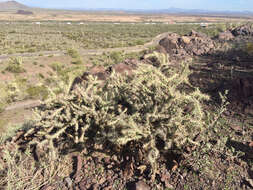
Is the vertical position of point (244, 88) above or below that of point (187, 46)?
below

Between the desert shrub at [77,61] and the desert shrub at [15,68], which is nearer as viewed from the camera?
the desert shrub at [15,68]

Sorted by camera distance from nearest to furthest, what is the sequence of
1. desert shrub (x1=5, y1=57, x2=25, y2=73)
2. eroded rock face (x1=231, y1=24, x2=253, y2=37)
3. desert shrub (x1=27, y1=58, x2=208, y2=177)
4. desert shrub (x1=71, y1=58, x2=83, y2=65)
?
desert shrub (x1=27, y1=58, x2=208, y2=177), desert shrub (x1=5, y1=57, x2=25, y2=73), desert shrub (x1=71, y1=58, x2=83, y2=65), eroded rock face (x1=231, y1=24, x2=253, y2=37)

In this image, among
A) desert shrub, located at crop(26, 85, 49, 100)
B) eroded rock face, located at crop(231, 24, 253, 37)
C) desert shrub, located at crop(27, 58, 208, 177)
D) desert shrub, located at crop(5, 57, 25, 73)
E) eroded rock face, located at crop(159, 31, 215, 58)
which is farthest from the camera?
eroded rock face, located at crop(231, 24, 253, 37)

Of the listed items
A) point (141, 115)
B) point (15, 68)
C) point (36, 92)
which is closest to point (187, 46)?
point (36, 92)

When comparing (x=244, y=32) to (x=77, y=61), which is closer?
(x=77, y=61)

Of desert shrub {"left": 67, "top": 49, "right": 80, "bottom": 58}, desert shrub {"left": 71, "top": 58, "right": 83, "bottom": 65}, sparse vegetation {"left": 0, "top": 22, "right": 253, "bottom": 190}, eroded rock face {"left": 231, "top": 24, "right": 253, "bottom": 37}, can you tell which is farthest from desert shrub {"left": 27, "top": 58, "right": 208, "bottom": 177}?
eroded rock face {"left": 231, "top": 24, "right": 253, "bottom": 37}

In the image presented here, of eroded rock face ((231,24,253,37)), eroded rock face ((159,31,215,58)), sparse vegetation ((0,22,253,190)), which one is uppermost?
eroded rock face ((231,24,253,37))

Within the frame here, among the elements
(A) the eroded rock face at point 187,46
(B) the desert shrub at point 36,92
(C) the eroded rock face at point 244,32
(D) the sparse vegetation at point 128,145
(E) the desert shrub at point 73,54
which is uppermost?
(C) the eroded rock face at point 244,32

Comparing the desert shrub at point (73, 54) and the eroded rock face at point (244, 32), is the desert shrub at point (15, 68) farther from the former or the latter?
the eroded rock face at point (244, 32)

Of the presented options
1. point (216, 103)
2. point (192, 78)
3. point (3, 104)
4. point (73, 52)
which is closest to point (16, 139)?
point (3, 104)

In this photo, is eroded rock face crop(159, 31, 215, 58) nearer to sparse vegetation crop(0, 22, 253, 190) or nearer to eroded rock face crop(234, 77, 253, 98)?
eroded rock face crop(234, 77, 253, 98)

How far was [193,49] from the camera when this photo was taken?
20.4 meters

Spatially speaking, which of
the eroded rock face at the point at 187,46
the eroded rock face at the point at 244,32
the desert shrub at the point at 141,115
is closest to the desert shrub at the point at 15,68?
the desert shrub at the point at 141,115

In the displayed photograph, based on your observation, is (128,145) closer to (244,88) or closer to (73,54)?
(244,88)
